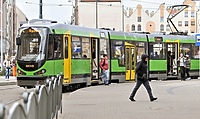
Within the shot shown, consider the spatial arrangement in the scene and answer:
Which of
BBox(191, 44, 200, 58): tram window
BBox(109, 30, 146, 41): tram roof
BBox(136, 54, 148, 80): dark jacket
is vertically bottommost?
BBox(136, 54, 148, 80): dark jacket

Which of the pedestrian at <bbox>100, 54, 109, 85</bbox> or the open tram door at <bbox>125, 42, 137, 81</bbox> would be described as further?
the open tram door at <bbox>125, 42, 137, 81</bbox>

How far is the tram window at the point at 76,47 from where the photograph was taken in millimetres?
24828

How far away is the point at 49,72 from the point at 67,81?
1502 mm

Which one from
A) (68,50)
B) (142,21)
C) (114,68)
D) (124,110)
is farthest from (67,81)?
(142,21)

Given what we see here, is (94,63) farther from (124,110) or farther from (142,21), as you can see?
(142,21)

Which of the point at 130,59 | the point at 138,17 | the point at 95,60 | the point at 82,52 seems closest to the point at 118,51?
the point at 130,59

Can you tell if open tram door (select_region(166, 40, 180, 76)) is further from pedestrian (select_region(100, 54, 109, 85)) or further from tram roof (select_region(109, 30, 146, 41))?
pedestrian (select_region(100, 54, 109, 85))

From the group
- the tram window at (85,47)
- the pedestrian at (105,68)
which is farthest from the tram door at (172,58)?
the tram window at (85,47)

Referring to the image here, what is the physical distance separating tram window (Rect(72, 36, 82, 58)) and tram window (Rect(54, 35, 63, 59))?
1297 millimetres

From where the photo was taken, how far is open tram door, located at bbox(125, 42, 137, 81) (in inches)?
1260

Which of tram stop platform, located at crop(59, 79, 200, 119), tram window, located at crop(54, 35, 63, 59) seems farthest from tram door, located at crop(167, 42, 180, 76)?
tram stop platform, located at crop(59, 79, 200, 119)

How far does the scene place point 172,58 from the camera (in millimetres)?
36188

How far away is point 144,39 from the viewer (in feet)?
112

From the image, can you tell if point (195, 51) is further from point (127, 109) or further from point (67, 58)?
point (127, 109)
